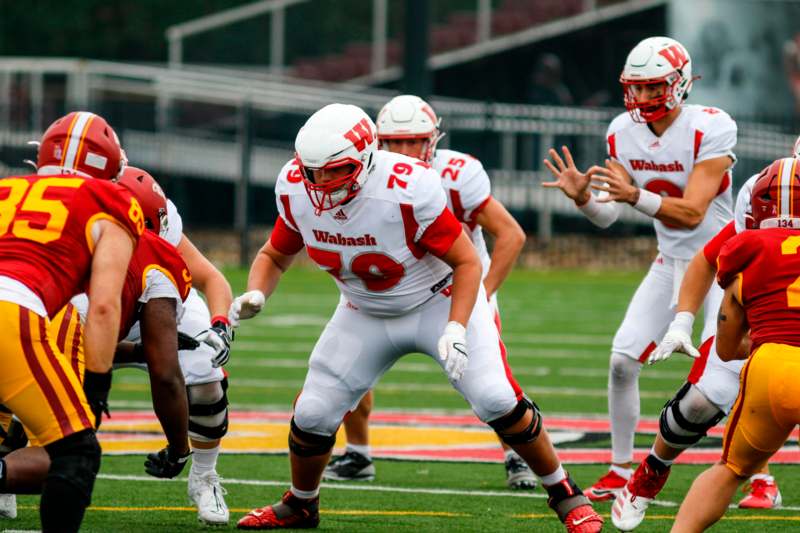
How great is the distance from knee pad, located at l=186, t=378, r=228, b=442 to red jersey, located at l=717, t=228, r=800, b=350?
2.16 metres

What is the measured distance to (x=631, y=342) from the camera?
266 inches

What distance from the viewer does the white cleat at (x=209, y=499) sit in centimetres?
586

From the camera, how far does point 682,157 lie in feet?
22.7

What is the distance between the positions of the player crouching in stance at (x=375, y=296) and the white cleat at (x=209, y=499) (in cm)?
10

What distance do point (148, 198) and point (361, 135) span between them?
89cm

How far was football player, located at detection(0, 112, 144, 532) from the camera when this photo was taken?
4434 millimetres

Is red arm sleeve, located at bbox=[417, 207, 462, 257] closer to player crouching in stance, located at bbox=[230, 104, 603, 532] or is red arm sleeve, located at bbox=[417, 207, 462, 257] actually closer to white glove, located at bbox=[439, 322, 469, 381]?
player crouching in stance, located at bbox=[230, 104, 603, 532]

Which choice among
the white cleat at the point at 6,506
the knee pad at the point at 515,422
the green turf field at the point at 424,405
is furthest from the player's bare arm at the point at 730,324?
the white cleat at the point at 6,506

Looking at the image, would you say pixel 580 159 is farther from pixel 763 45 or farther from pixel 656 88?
pixel 656 88

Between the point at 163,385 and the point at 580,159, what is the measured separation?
14.0 m

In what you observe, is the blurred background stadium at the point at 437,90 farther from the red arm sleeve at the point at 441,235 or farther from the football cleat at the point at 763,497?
the red arm sleeve at the point at 441,235

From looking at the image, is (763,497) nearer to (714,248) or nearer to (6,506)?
(714,248)

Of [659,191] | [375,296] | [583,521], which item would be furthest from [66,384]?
[659,191]

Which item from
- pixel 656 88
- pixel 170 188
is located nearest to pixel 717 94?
pixel 170 188
